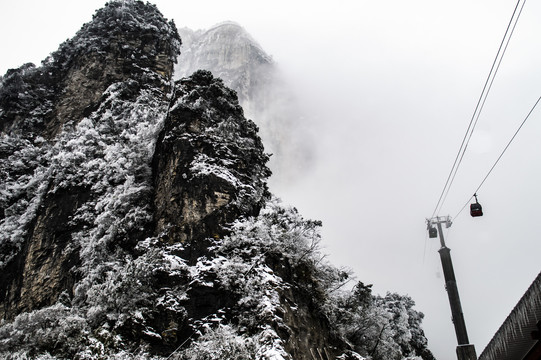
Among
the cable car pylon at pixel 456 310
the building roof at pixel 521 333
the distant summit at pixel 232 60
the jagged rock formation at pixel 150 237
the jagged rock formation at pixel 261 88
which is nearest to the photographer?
the building roof at pixel 521 333

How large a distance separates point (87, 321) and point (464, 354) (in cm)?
1455

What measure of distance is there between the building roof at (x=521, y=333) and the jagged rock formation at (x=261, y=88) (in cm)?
6775

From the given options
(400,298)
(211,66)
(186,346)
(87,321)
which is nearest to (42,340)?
(87,321)

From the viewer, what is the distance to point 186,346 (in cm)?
1339

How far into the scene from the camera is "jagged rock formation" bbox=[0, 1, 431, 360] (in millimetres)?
13742

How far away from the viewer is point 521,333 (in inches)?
261

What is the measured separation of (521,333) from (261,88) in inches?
3236

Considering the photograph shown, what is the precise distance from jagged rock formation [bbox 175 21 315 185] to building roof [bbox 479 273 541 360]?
6775 centimetres

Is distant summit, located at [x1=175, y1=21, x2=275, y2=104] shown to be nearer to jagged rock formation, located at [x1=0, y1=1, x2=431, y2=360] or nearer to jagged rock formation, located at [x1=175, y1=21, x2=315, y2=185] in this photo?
jagged rock formation, located at [x1=175, y1=21, x2=315, y2=185]

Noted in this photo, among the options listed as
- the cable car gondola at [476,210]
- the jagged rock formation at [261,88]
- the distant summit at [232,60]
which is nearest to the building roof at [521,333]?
the cable car gondola at [476,210]

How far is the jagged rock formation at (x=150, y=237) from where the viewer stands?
13742 mm

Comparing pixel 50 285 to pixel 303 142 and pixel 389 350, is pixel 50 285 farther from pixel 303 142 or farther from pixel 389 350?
pixel 303 142

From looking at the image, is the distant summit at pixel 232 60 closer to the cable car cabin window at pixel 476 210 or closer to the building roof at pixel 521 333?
the cable car cabin window at pixel 476 210

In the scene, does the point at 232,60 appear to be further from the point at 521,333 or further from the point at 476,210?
the point at 521,333
